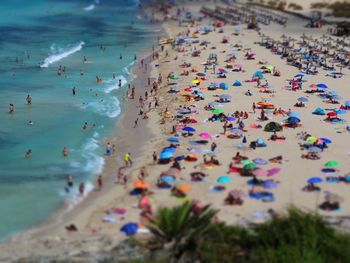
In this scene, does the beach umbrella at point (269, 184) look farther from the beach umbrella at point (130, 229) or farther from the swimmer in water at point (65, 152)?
the swimmer in water at point (65, 152)

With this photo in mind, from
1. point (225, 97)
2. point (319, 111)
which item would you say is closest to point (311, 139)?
point (319, 111)

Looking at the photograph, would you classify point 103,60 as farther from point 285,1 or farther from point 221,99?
point 285,1

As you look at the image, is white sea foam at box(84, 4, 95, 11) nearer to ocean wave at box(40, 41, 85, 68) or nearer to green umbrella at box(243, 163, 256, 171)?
ocean wave at box(40, 41, 85, 68)

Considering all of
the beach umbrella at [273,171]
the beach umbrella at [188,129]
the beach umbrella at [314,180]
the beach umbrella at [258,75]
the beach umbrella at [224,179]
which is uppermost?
the beach umbrella at [258,75]

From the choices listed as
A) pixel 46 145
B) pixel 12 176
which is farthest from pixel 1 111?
pixel 12 176

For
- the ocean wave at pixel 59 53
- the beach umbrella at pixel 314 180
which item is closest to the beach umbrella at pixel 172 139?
the beach umbrella at pixel 314 180
